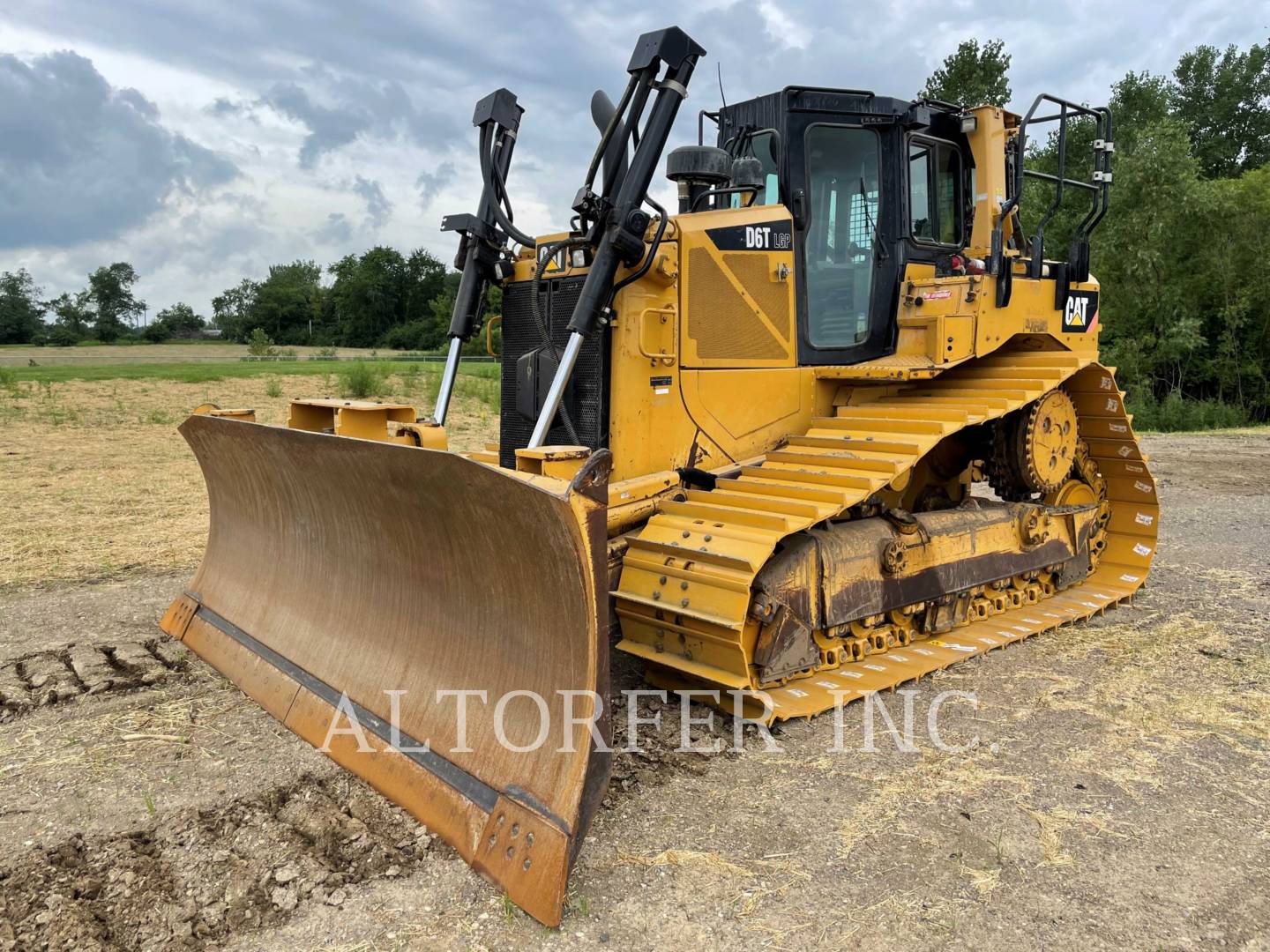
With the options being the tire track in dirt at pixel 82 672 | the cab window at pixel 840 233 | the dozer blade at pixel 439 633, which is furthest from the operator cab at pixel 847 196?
the tire track in dirt at pixel 82 672

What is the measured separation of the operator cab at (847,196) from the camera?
5387 millimetres

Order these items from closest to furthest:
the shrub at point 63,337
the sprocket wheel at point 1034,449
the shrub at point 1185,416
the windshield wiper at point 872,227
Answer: the windshield wiper at point 872,227 < the sprocket wheel at point 1034,449 < the shrub at point 1185,416 < the shrub at point 63,337

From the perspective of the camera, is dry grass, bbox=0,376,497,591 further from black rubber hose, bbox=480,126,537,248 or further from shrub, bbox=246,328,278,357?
shrub, bbox=246,328,278,357

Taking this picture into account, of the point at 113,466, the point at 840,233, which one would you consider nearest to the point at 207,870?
the point at 840,233

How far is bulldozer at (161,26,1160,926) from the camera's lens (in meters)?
3.36

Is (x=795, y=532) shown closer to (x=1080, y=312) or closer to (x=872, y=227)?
(x=872, y=227)

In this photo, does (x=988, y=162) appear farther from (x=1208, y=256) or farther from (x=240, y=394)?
(x=1208, y=256)

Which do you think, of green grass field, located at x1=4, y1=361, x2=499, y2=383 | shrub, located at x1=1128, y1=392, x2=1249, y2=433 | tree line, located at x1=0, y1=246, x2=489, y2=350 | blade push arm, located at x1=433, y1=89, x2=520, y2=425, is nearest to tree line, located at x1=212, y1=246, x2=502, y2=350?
tree line, located at x1=0, y1=246, x2=489, y2=350

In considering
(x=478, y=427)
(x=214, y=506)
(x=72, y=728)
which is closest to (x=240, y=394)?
(x=478, y=427)

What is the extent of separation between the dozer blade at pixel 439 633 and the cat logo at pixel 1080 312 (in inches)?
179

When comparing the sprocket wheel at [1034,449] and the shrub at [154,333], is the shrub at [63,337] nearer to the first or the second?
the shrub at [154,333]

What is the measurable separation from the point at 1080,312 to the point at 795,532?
3460 mm

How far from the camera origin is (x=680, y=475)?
5.02 m

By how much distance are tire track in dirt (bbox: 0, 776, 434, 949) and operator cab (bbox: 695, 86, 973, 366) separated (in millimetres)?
3496
